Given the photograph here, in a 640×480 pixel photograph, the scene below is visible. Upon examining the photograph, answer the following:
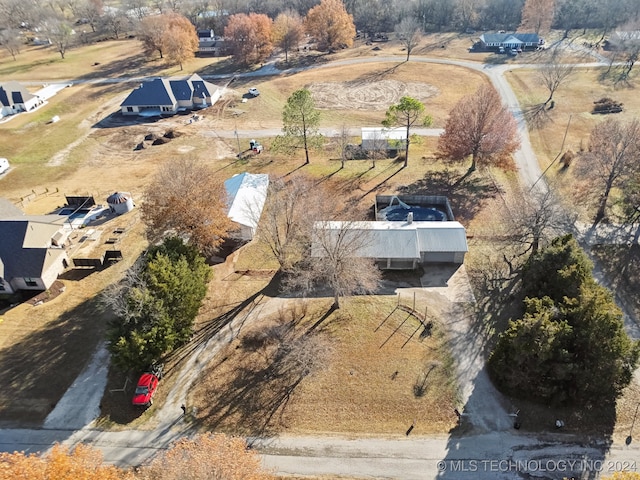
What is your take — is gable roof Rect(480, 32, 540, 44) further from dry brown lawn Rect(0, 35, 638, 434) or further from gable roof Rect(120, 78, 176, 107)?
gable roof Rect(120, 78, 176, 107)

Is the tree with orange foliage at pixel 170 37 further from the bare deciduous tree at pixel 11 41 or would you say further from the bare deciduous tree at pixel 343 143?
the bare deciduous tree at pixel 343 143

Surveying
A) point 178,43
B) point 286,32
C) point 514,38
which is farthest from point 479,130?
point 178,43

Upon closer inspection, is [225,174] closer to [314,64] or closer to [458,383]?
[458,383]

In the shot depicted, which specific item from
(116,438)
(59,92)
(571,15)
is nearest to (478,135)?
(116,438)

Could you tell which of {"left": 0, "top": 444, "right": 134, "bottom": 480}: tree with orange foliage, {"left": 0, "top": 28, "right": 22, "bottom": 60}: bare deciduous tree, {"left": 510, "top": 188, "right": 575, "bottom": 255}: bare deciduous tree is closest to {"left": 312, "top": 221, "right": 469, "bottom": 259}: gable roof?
{"left": 510, "top": 188, "right": 575, "bottom": 255}: bare deciduous tree

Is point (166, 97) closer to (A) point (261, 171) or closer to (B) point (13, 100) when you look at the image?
(B) point (13, 100)
